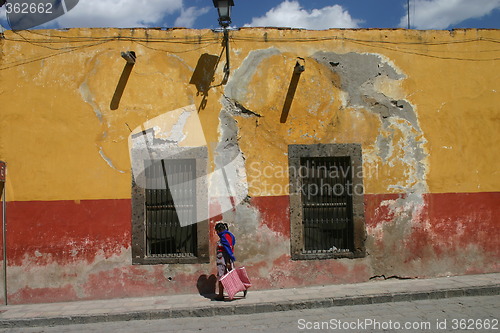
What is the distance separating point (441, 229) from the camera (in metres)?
7.40

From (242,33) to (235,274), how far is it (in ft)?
12.9

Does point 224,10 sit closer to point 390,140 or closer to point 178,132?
point 178,132

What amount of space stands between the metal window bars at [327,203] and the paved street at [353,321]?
4.38ft

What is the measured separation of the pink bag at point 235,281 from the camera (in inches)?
248

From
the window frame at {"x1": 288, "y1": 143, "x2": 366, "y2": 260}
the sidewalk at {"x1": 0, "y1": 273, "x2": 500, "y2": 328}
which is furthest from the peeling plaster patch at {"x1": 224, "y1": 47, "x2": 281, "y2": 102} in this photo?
the sidewalk at {"x1": 0, "y1": 273, "x2": 500, "y2": 328}

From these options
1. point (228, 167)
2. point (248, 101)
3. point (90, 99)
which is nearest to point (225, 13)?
point (248, 101)

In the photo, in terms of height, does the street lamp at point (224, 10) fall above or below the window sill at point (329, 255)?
above

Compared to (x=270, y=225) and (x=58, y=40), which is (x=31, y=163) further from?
(x=270, y=225)

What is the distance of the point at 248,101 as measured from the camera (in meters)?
7.14

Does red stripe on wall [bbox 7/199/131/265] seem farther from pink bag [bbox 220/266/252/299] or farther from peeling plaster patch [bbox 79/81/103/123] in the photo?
pink bag [bbox 220/266/252/299]

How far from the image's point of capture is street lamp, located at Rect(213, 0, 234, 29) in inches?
264

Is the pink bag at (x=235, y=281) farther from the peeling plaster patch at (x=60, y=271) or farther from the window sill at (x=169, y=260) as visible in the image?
the peeling plaster patch at (x=60, y=271)

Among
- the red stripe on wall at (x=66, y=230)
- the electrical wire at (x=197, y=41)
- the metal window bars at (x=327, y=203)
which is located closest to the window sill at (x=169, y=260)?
the red stripe on wall at (x=66, y=230)

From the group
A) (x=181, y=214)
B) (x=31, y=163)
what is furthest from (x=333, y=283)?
(x=31, y=163)
